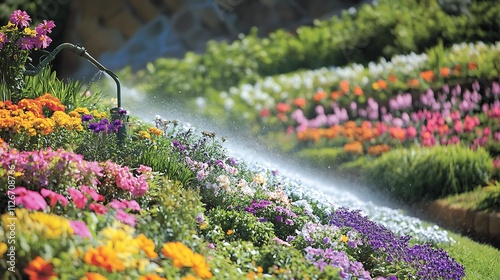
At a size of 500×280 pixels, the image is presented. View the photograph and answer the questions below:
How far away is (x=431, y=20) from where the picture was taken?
10.7 metres

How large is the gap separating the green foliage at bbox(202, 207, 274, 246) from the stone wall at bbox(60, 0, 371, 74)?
27.1ft

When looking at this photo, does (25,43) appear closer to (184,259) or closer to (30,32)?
(30,32)

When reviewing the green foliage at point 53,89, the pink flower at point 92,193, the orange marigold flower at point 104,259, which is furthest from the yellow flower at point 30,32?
the orange marigold flower at point 104,259

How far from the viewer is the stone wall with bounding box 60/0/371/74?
1217cm

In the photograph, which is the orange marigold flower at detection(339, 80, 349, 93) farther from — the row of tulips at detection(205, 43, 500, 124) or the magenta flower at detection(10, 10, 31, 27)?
the magenta flower at detection(10, 10, 31, 27)

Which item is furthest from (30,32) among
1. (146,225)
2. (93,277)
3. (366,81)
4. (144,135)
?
(366,81)

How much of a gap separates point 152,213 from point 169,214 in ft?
1.48

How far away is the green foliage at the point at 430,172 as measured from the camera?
23.2 feet

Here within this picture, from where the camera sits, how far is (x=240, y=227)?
4277 millimetres

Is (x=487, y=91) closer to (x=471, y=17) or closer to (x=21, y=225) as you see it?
(x=471, y=17)

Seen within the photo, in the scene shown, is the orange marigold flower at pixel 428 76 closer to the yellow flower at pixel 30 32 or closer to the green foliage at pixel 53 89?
the green foliage at pixel 53 89

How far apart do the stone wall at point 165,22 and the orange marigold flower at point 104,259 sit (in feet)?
32.3

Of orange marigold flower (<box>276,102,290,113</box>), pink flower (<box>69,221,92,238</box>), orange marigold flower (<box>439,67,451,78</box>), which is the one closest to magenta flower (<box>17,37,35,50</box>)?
pink flower (<box>69,221,92,238</box>)

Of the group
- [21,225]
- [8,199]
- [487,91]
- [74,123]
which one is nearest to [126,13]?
[487,91]
